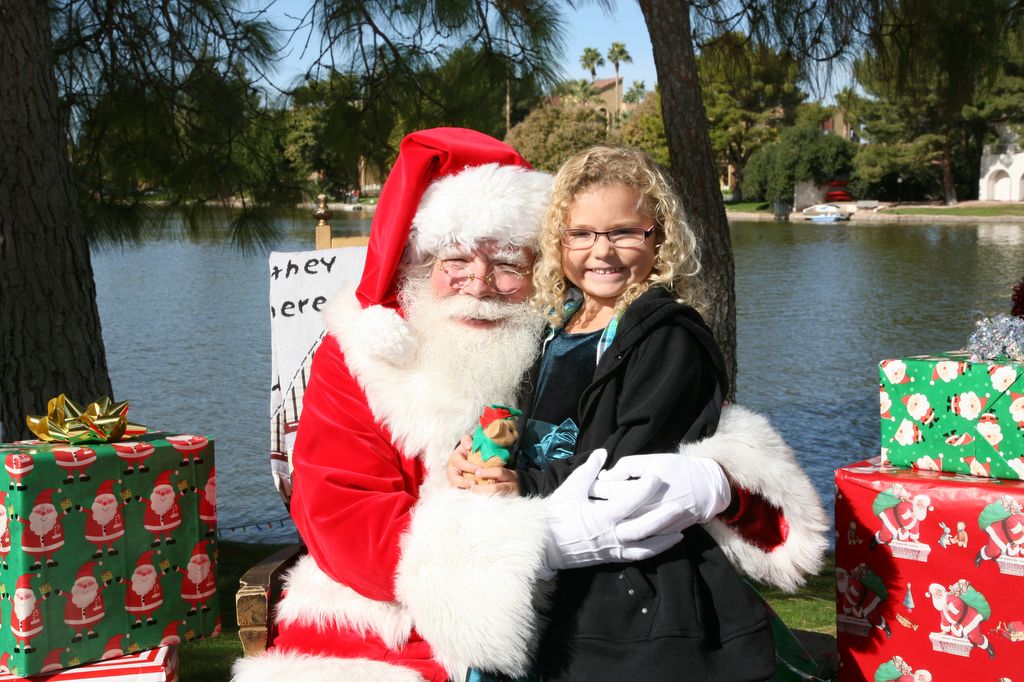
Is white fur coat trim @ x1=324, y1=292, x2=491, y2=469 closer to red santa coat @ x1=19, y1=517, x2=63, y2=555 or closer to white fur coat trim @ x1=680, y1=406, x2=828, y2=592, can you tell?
white fur coat trim @ x1=680, y1=406, x2=828, y2=592

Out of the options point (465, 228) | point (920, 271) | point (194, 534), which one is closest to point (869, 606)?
point (465, 228)

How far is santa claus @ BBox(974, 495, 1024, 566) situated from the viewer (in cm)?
209

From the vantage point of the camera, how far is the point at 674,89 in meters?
4.52

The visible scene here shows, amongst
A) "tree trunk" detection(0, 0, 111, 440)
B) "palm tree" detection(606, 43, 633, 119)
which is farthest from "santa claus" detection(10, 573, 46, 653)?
"palm tree" detection(606, 43, 633, 119)

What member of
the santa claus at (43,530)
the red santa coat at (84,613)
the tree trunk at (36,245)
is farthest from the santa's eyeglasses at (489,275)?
the tree trunk at (36,245)

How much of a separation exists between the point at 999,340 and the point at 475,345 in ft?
3.74

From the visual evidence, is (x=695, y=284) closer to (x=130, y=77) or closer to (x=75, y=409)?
(x=75, y=409)

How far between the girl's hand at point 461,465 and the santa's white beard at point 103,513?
2.77 ft

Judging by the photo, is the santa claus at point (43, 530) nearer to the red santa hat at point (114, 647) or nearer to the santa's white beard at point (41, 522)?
the santa's white beard at point (41, 522)

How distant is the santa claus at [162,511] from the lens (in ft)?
7.58

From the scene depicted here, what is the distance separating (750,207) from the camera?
4588 centimetres

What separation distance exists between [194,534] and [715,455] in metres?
1.27

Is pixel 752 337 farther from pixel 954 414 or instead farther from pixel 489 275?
pixel 489 275

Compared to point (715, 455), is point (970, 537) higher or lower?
lower
